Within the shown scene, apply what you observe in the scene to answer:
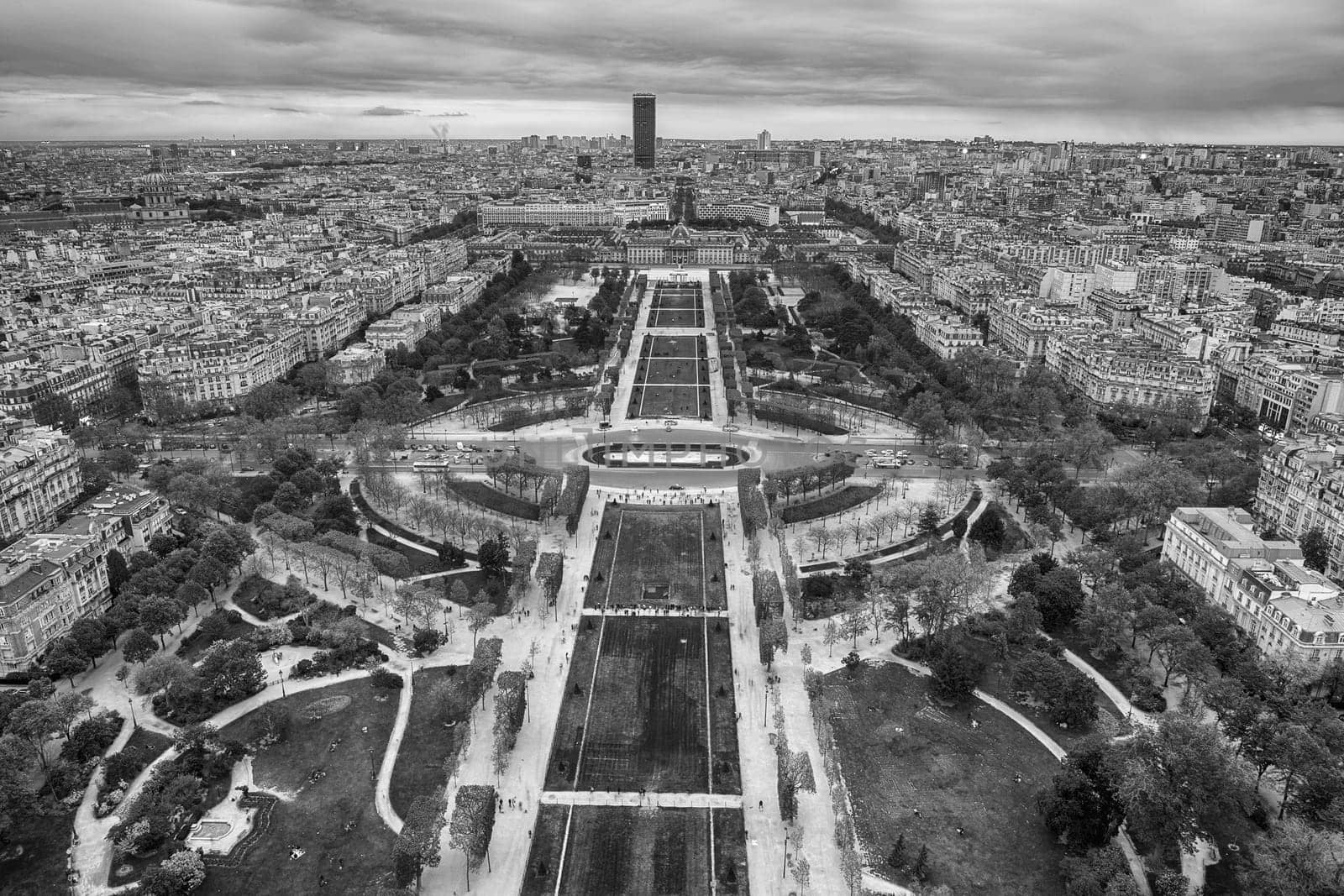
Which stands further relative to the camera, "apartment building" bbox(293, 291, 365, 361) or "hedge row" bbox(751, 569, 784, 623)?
"apartment building" bbox(293, 291, 365, 361)

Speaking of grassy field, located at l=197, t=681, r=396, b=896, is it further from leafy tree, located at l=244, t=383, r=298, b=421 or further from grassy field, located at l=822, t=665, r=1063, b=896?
leafy tree, located at l=244, t=383, r=298, b=421

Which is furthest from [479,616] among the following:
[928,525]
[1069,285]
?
[1069,285]

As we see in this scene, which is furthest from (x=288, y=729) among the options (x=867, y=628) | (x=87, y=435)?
(x=87, y=435)

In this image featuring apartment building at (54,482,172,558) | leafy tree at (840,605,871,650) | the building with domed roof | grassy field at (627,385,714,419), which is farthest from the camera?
the building with domed roof

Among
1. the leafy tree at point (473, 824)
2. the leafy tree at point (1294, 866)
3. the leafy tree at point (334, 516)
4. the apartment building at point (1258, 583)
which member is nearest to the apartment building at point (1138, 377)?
the apartment building at point (1258, 583)

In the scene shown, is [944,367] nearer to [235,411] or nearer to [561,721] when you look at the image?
[561,721]

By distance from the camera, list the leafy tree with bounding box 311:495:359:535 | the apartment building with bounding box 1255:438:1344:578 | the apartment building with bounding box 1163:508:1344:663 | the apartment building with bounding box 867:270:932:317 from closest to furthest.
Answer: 1. the apartment building with bounding box 1163:508:1344:663
2. the apartment building with bounding box 1255:438:1344:578
3. the leafy tree with bounding box 311:495:359:535
4. the apartment building with bounding box 867:270:932:317

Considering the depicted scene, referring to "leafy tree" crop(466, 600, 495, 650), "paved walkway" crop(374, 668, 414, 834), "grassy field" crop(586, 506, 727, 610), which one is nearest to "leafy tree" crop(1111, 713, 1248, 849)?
"grassy field" crop(586, 506, 727, 610)
